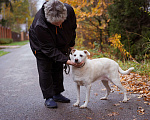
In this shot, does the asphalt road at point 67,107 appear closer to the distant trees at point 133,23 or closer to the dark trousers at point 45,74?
the dark trousers at point 45,74

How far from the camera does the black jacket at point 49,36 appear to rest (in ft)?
11.5

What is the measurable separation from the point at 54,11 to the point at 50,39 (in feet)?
1.83

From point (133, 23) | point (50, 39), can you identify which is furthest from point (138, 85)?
point (133, 23)

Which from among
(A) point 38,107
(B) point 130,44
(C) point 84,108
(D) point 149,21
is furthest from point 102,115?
(D) point 149,21

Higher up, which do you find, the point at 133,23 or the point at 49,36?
the point at 133,23

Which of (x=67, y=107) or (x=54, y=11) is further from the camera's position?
(x=67, y=107)

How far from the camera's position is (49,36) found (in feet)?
11.7

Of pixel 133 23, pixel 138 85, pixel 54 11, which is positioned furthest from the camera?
pixel 133 23

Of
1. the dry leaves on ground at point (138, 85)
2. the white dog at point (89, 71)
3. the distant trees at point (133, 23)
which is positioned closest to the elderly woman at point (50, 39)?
the white dog at point (89, 71)

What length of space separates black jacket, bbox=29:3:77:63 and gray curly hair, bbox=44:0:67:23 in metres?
0.23

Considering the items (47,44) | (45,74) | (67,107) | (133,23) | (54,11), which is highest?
(133,23)

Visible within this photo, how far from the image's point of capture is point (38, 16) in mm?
3629

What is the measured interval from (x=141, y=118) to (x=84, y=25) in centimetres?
1000

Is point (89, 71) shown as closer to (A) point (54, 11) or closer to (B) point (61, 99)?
(B) point (61, 99)
